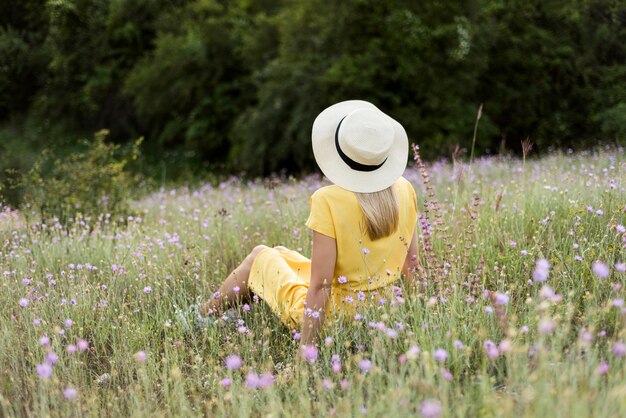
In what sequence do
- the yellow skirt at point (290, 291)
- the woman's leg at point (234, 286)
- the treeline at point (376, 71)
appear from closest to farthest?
the yellow skirt at point (290, 291), the woman's leg at point (234, 286), the treeline at point (376, 71)

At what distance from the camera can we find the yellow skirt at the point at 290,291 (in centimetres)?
314

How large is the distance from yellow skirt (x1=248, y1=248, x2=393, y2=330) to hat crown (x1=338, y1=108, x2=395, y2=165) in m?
0.64

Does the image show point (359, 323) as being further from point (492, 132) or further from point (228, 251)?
point (492, 132)

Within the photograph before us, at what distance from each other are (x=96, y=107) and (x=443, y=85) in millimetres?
11712

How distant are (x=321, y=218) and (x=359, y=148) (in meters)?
0.38

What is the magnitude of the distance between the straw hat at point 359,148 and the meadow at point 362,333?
359mm

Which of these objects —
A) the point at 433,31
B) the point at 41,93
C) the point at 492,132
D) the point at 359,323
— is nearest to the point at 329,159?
the point at 359,323

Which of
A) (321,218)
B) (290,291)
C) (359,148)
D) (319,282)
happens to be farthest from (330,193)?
(290,291)

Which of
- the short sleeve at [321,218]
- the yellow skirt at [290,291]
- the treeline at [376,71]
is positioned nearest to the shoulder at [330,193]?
the short sleeve at [321,218]

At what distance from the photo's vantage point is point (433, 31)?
11.9m

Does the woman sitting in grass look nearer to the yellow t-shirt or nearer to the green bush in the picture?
the yellow t-shirt

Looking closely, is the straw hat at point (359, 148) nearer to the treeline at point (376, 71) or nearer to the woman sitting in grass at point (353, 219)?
the woman sitting in grass at point (353, 219)

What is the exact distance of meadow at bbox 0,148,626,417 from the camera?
2127 mm

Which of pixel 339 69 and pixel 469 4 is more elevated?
pixel 469 4
